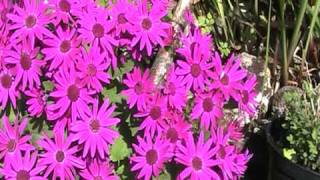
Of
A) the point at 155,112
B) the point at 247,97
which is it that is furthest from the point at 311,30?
the point at 155,112

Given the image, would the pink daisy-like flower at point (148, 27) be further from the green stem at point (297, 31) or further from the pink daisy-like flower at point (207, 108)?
the green stem at point (297, 31)

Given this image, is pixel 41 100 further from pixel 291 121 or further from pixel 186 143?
pixel 291 121

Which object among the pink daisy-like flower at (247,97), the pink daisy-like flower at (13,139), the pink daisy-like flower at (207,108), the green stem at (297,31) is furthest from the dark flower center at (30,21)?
the green stem at (297,31)

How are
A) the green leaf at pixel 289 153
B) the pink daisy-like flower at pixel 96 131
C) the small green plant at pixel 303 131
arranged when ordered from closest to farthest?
the pink daisy-like flower at pixel 96 131 → the small green plant at pixel 303 131 → the green leaf at pixel 289 153

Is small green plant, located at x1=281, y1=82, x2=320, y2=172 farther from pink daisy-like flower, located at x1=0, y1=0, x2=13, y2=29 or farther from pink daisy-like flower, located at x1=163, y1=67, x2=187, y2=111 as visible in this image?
pink daisy-like flower, located at x1=0, y1=0, x2=13, y2=29

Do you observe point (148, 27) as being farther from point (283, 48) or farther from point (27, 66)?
point (283, 48)

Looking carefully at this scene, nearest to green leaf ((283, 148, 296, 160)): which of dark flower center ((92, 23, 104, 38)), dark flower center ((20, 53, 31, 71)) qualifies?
dark flower center ((92, 23, 104, 38))

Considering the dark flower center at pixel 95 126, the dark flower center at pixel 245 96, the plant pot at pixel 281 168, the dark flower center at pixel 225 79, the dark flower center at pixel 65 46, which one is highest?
the dark flower center at pixel 65 46
